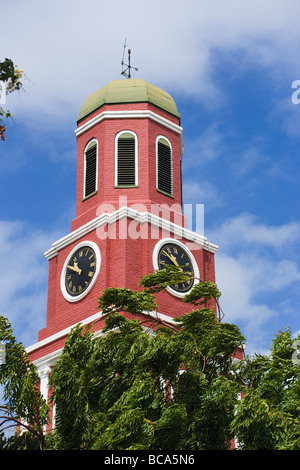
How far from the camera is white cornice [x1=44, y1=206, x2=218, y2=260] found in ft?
110

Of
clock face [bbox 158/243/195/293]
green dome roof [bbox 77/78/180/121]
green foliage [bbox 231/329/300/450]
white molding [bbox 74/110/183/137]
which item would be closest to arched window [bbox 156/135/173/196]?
white molding [bbox 74/110/183/137]

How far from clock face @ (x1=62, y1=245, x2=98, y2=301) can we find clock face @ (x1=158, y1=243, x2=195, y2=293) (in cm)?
242

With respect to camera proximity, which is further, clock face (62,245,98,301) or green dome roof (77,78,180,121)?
green dome roof (77,78,180,121)

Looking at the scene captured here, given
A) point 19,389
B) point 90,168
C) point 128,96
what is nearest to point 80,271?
point 90,168

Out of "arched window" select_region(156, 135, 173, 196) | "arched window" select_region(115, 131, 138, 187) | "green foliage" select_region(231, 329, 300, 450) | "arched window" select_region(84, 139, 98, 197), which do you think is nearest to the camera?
"green foliage" select_region(231, 329, 300, 450)

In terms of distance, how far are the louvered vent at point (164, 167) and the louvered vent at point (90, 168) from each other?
253 centimetres

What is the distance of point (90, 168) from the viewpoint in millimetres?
Answer: 36438

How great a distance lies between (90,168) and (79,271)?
15.8 feet

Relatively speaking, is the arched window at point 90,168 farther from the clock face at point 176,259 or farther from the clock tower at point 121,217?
the clock face at point 176,259

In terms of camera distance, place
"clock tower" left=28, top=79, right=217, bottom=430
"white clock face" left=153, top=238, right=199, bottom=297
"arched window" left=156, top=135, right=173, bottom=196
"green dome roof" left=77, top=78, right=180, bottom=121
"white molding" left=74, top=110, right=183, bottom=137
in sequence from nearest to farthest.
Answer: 1. "clock tower" left=28, top=79, right=217, bottom=430
2. "white clock face" left=153, top=238, right=199, bottom=297
3. "arched window" left=156, top=135, right=173, bottom=196
4. "white molding" left=74, top=110, right=183, bottom=137
5. "green dome roof" left=77, top=78, right=180, bottom=121

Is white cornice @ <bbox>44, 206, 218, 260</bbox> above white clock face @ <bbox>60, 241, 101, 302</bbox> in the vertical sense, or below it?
above

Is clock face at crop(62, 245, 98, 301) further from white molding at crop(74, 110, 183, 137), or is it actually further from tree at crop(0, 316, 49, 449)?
tree at crop(0, 316, 49, 449)
